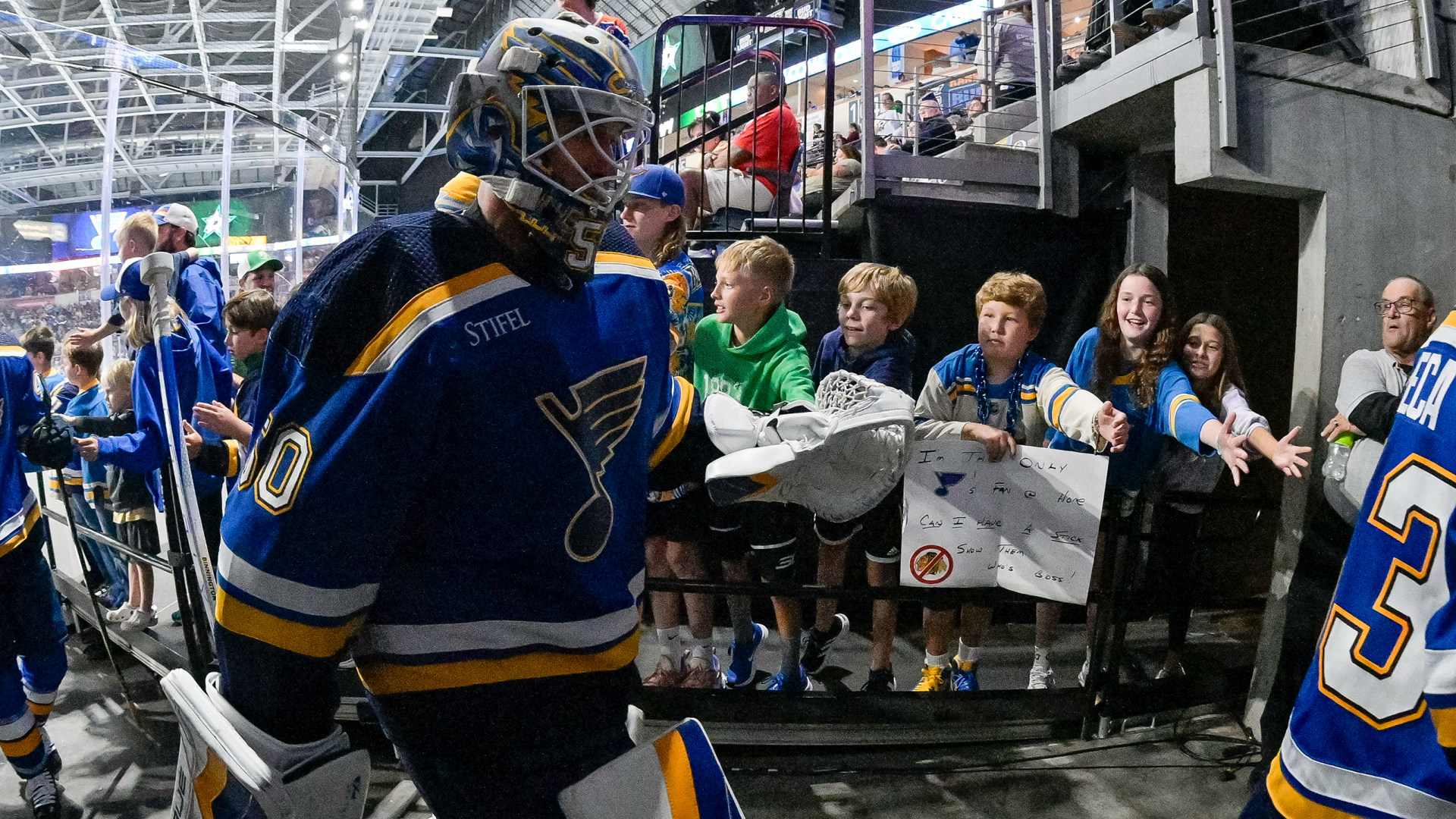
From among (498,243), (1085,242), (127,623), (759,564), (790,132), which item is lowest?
(127,623)

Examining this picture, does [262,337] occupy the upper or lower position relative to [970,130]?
lower

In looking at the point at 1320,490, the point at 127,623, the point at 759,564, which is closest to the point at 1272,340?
the point at 1320,490

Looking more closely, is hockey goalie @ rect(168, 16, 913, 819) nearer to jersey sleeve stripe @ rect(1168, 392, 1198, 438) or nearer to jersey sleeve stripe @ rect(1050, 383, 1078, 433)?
jersey sleeve stripe @ rect(1050, 383, 1078, 433)

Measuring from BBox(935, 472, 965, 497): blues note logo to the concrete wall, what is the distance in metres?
1.49

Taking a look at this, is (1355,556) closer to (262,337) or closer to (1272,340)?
(262,337)

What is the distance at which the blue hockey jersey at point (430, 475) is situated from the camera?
1123mm

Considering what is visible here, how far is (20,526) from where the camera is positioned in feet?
10.1

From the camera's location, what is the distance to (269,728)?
1.18 m

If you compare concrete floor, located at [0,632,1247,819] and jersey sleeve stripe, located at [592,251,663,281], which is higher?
jersey sleeve stripe, located at [592,251,663,281]

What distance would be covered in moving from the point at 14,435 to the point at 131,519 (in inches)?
70.3

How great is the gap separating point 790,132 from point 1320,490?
11.1 ft

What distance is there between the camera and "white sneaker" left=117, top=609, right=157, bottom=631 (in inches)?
167

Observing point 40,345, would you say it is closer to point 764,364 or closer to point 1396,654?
point 764,364

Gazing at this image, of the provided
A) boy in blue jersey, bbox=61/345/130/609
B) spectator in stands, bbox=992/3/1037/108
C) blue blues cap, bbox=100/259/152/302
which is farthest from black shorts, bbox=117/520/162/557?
spectator in stands, bbox=992/3/1037/108
